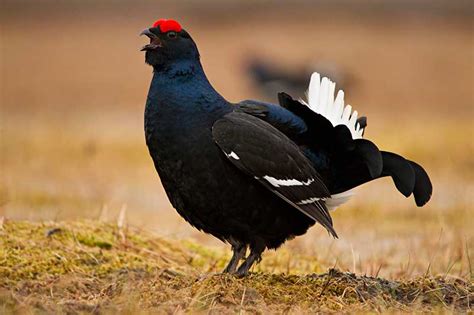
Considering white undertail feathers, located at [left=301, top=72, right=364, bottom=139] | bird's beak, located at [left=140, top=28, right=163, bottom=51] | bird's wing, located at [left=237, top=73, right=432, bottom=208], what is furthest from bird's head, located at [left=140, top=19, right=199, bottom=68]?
white undertail feathers, located at [left=301, top=72, right=364, bottom=139]

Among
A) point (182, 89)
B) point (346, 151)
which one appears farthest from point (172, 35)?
point (346, 151)

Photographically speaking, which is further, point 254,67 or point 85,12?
point 85,12

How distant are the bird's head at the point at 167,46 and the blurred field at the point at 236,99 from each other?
1.79m

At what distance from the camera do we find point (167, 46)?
5734 millimetres

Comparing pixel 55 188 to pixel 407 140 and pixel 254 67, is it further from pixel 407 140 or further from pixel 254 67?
pixel 254 67

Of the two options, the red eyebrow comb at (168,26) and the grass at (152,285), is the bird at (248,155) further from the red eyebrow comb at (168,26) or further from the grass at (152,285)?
the grass at (152,285)

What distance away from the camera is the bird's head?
5734 millimetres

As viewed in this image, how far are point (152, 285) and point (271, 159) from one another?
93cm

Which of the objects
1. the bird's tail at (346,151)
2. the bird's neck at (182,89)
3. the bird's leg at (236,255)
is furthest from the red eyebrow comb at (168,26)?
the bird's leg at (236,255)

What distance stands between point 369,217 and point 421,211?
1.75ft

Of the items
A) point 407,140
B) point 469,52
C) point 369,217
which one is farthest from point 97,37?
point 369,217

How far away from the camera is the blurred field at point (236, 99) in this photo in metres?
8.97

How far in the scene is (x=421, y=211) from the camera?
1012cm

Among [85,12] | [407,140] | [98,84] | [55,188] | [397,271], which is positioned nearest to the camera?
[397,271]
